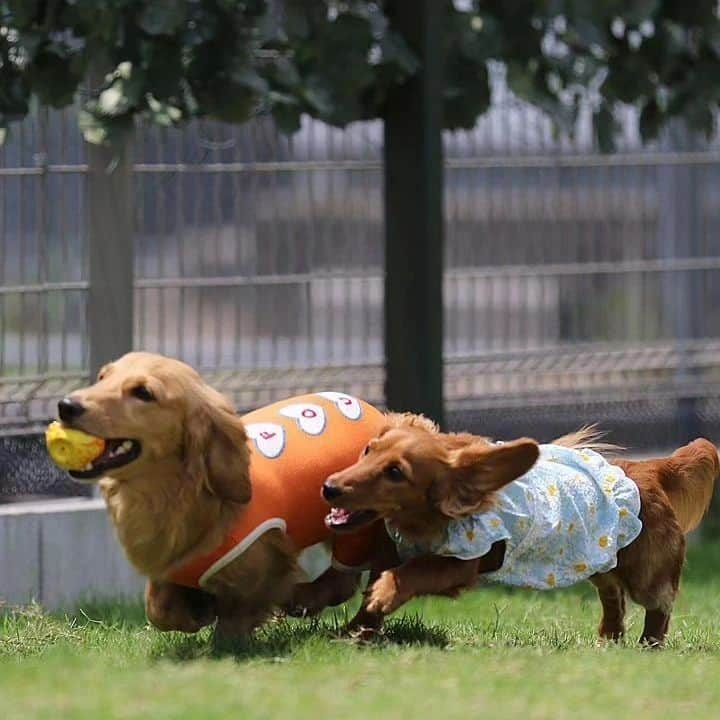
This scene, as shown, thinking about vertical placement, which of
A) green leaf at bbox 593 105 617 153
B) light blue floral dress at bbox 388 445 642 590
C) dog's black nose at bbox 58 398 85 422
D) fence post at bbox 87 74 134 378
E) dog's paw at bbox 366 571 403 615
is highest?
green leaf at bbox 593 105 617 153

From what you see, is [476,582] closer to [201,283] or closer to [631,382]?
[201,283]

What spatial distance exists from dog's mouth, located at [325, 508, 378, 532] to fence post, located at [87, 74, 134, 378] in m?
2.68

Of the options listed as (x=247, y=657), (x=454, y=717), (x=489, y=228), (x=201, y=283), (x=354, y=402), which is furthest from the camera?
(x=489, y=228)

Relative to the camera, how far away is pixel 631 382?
10.2 m

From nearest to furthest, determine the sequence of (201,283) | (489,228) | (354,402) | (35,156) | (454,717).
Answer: (454,717), (354,402), (35,156), (201,283), (489,228)

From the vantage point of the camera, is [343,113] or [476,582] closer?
[476,582]

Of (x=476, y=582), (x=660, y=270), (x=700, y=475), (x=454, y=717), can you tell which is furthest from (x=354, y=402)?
(x=660, y=270)

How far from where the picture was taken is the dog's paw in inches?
216

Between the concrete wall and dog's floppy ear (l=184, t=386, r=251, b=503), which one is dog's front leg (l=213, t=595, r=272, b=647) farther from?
the concrete wall

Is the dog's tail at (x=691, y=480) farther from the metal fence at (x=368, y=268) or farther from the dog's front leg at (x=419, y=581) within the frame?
the metal fence at (x=368, y=268)

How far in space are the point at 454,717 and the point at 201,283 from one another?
14.3 ft

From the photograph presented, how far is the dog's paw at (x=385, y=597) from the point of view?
549 centimetres

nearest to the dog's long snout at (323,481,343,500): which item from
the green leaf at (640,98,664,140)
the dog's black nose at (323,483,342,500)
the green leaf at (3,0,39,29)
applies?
the dog's black nose at (323,483,342,500)

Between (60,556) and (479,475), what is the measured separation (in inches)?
109
